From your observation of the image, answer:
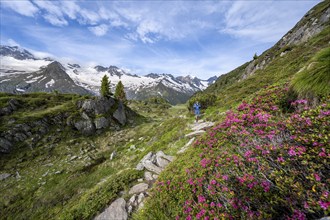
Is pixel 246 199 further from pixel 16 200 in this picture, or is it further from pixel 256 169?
pixel 16 200

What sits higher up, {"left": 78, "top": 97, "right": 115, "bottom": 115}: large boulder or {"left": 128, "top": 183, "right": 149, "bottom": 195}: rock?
{"left": 78, "top": 97, "right": 115, "bottom": 115}: large boulder

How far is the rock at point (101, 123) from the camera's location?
2997cm

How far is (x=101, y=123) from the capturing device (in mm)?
30500

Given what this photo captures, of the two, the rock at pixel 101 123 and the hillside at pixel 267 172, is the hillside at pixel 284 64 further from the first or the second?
the rock at pixel 101 123

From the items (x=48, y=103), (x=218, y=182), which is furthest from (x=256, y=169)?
(x=48, y=103)

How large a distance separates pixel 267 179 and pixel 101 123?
30.5 meters

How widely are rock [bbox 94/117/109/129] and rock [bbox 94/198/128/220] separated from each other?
24175mm

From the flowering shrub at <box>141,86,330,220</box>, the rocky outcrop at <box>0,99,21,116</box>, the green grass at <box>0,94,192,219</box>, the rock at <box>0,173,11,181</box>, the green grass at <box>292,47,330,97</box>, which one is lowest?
the rock at <box>0,173,11,181</box>

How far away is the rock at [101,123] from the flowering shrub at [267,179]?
26.0 metres

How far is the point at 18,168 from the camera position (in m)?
18.3

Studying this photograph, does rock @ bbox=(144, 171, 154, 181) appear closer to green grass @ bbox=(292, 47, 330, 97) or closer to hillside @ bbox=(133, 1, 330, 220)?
hillside @ bbox=(133, 1, 330, 220)

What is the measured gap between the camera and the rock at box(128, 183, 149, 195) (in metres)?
8.45

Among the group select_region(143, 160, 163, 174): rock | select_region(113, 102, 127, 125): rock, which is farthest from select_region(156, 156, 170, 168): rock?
select_region(113, 102, 127, 125): rock

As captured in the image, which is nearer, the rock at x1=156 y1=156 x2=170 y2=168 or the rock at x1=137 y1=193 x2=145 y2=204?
the rock at x1=137 y1=193 x2=145 y2=204
